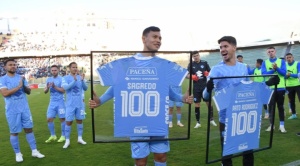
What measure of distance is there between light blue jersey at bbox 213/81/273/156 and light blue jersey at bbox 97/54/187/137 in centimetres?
56

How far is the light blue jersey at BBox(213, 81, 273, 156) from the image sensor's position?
344 centimetres

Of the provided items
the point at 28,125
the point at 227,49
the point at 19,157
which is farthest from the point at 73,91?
the point at 227,49

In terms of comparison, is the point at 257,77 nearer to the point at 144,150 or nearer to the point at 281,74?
the point at 144,150

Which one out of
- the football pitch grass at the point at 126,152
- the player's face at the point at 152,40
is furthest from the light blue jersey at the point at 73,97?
the player's face at the point at 152,40

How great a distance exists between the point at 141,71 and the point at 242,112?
1.23 m

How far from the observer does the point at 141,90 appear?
3480 millimetres

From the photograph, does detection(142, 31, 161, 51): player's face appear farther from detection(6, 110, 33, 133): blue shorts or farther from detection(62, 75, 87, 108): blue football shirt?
detection(62, 75, 87, 108): blue football shirt

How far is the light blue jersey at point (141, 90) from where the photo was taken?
11.3ft

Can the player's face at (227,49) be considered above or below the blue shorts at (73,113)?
above

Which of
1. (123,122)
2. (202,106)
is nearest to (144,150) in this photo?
(123,122)

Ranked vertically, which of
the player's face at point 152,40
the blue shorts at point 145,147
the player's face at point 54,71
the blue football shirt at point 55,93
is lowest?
the blue shorts at point 145,147

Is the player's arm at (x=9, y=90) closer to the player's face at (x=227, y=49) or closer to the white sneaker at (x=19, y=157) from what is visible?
the white sneaker at (x=19, y=157)

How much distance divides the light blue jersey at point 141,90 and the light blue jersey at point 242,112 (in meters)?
0.56

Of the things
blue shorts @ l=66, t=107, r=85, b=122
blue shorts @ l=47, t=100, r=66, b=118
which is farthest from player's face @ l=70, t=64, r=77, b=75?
blue shorts @ l=47, t=100, r=66, b=118
